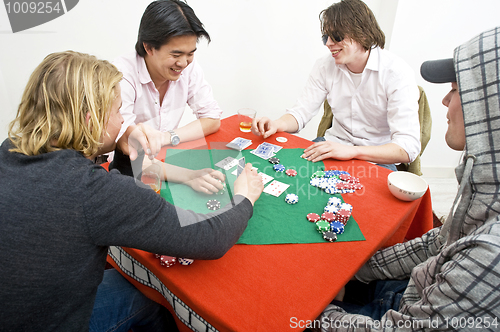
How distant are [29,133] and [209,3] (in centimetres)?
274

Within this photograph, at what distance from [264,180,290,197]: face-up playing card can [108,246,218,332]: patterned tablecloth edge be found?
1.97 feet

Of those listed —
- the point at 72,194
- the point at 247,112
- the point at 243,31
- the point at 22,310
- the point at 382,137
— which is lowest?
the point at 382,137

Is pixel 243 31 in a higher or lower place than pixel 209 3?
lower

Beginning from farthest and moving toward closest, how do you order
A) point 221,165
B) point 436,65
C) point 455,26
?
point 455,26 → point 221,165 → point 436,65

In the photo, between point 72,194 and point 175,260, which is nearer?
point 72,194

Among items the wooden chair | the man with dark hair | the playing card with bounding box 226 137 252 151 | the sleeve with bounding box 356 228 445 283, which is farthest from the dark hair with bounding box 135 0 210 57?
the wooden chair

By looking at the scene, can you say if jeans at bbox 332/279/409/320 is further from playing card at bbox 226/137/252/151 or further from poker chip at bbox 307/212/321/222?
playing card at bbox 226/137/252/151

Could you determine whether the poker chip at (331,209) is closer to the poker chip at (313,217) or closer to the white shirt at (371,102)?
the poker chip at (313,217)

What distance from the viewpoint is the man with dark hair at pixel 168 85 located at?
1512 mm

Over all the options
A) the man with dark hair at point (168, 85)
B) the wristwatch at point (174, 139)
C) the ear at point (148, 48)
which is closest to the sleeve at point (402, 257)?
the man with dark hair at point (168, 85)

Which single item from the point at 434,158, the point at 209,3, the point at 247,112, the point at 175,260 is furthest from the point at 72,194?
the point at 434,158

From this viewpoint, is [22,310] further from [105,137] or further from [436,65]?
[436,65]

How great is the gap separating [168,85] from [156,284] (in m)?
1.43

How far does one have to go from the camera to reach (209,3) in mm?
3121
